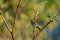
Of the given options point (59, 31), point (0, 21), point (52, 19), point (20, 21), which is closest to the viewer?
point (52, 19)

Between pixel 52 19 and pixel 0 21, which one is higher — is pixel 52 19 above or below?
above

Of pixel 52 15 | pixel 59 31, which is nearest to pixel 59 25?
pixel 59 31

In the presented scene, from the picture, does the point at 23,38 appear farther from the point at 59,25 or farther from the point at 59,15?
the point at 59,25

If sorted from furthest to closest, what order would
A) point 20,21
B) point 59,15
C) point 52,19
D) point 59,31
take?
point 20,21
point 59,31
point 59,15
point 52,19

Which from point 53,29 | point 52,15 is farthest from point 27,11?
point 52,15

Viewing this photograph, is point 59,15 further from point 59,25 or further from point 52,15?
point 59,25

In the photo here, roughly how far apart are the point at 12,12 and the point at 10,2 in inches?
9.6

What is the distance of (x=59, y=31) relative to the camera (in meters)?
3.79

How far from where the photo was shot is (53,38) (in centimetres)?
355

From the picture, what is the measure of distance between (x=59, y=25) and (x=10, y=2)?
1470 millimetres

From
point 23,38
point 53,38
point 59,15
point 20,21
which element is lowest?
point 20,21

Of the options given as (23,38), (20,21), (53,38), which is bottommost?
(20,21)

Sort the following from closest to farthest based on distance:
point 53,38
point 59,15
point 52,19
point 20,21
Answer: point 52,19, point 59,15, point 53,38, point 20,21

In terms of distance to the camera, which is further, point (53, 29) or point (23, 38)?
point (53, 29)
